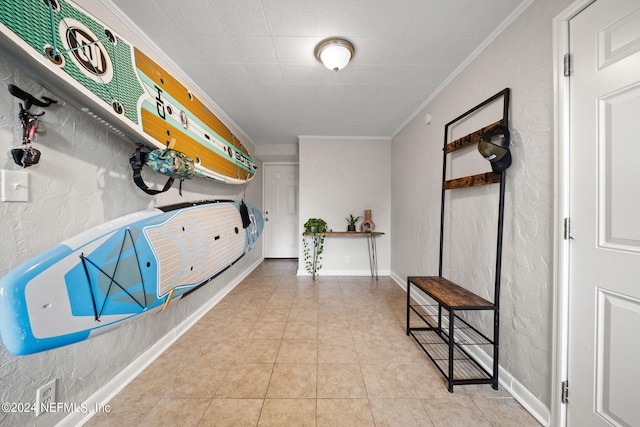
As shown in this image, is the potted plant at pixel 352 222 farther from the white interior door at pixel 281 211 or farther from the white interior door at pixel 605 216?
the white interior door at pixel 605 216

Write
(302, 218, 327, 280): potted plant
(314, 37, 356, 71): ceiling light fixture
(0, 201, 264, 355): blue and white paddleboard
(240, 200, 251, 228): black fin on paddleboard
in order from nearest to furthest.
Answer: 1. (0, 201, 264, 355): blue and white paddleboard
2. (314, 37, 356, 71): ceiling light fixture
3. (240, 200, 251, 228): black fin on paddleboard
4. (302, 218, 327, 280): potted plant

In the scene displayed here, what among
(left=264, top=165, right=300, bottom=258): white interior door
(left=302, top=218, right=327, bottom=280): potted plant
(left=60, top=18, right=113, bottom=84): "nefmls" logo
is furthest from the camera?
(left=264, top=165, right=300, bottom=258): white interior door

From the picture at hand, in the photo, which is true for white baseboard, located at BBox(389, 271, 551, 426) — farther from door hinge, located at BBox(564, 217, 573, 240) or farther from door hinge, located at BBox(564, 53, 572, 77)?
door hinge, located at BBox(564, 53, 572, 77)

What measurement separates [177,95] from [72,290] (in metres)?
1.53

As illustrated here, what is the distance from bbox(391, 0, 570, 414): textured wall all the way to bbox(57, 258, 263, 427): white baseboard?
2.39 metres

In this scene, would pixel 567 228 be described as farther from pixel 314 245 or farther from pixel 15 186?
pixel 314 245

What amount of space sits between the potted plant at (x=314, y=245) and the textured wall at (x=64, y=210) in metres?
2.26

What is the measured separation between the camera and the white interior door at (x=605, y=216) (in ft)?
2.94

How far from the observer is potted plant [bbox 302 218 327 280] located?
3.60 meters

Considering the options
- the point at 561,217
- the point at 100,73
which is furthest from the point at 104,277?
the point at 561,217

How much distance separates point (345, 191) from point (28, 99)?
333 centimetres

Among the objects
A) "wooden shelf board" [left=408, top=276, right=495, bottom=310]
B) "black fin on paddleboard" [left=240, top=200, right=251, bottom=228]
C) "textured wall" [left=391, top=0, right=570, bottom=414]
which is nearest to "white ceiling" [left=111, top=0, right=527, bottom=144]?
"textured wall" [left=391, top=0, right=570, bottom=414]

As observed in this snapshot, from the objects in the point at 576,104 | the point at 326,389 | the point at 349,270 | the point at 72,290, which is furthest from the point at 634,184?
the point at 349,270

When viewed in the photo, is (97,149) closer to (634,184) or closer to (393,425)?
(393,425)
